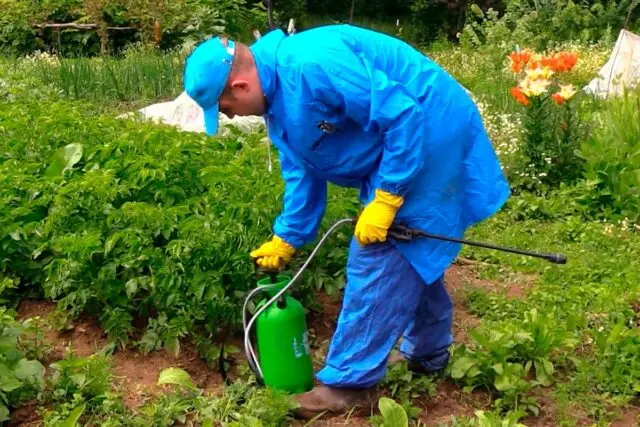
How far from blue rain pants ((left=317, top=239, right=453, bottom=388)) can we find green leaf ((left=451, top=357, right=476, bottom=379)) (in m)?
0.33

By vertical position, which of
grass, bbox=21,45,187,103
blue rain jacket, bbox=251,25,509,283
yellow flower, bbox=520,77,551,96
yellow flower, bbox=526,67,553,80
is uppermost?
blue rain jacket, bbox=251,25,509,283

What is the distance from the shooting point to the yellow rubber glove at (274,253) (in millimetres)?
3410

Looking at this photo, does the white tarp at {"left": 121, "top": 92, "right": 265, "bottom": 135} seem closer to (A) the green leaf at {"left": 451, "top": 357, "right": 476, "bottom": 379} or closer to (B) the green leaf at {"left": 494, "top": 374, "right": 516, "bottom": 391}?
(A) the green leaf at {"left": 451, "top": 357, "right": 476, "bottom": 379}

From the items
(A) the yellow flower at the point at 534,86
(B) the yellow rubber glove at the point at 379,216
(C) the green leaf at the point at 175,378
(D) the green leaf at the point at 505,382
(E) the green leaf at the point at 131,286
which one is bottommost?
(C) the green leaf at the point at 175,378

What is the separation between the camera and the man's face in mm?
2936

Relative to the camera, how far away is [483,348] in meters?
3.67

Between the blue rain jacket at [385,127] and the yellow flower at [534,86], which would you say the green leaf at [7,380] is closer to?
the blue rain jacket at [385,127]

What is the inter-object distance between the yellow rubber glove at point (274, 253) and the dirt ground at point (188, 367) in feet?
1.80

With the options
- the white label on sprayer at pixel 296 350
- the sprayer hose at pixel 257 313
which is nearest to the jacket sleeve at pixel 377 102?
the sprayer hose at pixel 257 313

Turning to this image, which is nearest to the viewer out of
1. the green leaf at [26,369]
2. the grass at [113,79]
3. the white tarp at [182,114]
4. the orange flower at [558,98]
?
the green leaf at [26,369]

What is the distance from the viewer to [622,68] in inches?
324

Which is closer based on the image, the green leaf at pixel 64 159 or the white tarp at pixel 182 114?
the green leaf at pixel 64 159

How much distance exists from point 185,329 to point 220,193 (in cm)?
69

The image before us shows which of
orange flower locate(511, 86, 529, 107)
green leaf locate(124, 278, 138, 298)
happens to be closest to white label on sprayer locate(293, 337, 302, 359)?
green leaf locate(124, 278, 138, 298)
